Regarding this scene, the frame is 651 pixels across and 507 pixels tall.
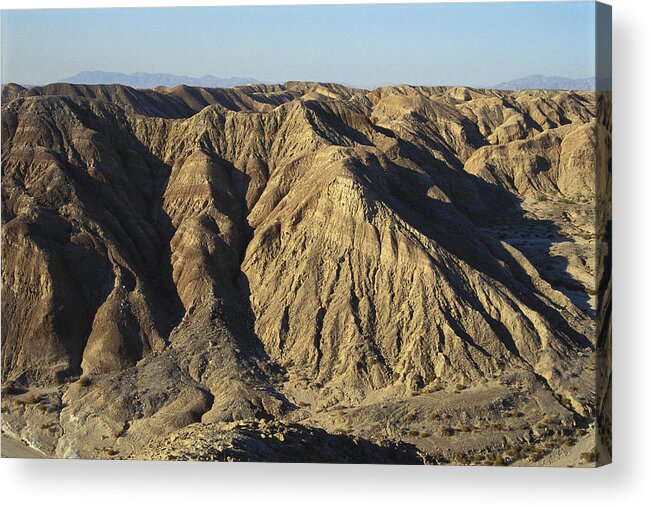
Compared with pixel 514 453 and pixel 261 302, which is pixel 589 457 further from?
pixel 261 302

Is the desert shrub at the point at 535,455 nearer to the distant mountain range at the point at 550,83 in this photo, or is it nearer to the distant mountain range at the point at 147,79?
the distant mountain range at the point at 550,83

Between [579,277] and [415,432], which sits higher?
[579,277]

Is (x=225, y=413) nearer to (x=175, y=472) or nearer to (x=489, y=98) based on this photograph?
(x=175, y=472)

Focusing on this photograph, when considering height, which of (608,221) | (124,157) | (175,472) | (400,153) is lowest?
(175,472)

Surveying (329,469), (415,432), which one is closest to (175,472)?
(329,469)

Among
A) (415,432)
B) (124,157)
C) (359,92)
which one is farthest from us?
(359,92)

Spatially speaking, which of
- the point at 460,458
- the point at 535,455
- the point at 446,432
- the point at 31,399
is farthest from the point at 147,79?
the point at 535,455

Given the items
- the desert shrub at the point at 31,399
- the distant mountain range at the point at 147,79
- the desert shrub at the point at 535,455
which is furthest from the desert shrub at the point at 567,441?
the desert shrub at the point at 31,399
